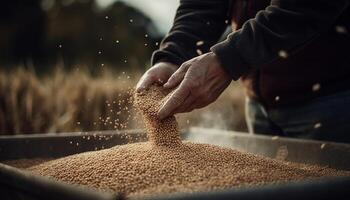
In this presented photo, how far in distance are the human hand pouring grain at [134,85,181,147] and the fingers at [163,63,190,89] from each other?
42 mm

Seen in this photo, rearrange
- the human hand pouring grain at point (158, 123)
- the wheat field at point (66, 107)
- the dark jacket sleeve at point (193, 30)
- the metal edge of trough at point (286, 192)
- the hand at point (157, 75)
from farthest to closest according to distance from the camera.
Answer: the wheat field at point (66, 107) → the dark jacket sleeve at point (193, 30) → the hand at point (157, 75) → the human hand pouring grain at point (158, 123) → the metal edge of trough at point (286, 192)

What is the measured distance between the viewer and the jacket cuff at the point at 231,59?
1.88 meters

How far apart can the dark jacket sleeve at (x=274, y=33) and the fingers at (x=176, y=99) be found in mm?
174

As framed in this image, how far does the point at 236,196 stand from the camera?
1.07m

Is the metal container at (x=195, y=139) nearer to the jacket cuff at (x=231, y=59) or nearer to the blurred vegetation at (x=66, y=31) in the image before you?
the jacket cuff at (x=231, y=59)

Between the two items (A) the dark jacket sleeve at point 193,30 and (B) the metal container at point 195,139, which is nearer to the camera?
(B) the metal container at point 195,139

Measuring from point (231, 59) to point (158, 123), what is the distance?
0.38 meters

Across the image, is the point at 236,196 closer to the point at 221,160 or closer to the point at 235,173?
the point at 235,173

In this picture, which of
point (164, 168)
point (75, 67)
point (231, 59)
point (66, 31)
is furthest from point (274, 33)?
point (66, 31)

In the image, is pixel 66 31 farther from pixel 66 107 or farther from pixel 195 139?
pixel 195 139

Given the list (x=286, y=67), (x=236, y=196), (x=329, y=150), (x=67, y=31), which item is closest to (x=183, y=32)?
(x=286, y=67)

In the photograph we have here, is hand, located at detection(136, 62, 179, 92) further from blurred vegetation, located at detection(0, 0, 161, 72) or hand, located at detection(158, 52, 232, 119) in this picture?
blurred vegetation, located at detection(0, 0, 161, 72)

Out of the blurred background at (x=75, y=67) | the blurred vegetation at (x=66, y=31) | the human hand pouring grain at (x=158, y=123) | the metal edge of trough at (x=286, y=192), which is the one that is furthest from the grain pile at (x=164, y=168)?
the blurred vegetation at (x=66, y=31)

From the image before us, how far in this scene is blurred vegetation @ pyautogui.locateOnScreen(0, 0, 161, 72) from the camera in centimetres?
1625
